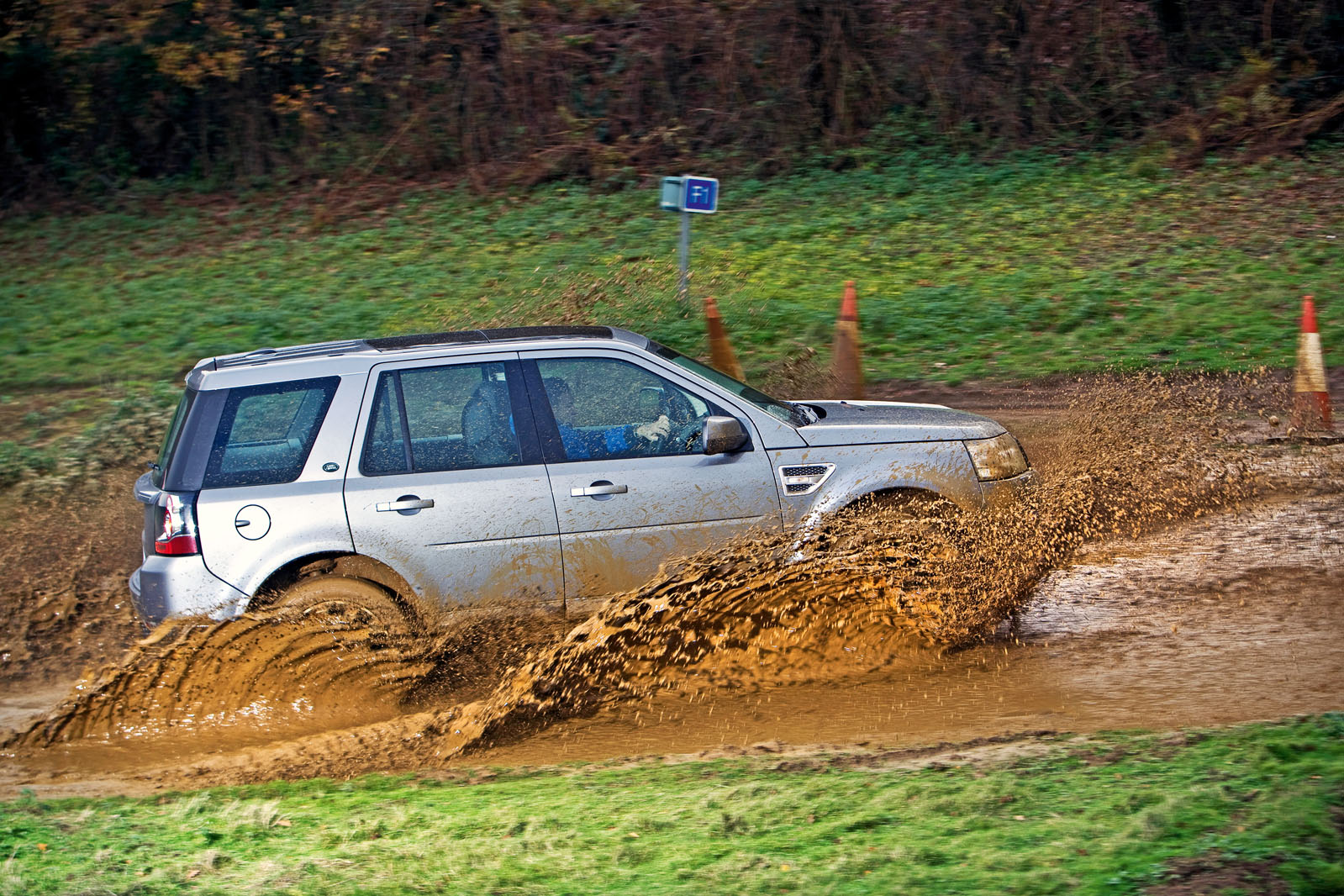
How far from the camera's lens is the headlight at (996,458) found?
6.60m

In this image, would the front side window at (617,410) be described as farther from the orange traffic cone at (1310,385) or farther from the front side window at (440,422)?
the orange traffic cone at (1310,385)

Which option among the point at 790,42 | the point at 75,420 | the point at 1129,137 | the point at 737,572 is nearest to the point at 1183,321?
the point at 1129,137

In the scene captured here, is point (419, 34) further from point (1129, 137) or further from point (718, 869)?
point (718, 869)

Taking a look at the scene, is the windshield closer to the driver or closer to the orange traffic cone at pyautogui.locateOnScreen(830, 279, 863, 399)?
the driver

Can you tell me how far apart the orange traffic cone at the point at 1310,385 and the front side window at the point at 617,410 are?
18.6ft

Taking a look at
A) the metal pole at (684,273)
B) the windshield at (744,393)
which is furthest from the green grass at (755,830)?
the metal pole at (684,273)

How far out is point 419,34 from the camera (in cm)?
2130

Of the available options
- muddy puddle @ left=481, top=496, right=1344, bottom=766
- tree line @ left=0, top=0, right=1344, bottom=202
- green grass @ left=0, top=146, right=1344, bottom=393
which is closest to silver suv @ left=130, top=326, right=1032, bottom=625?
muddy puddle @ left=481, top=496, right=1344, bottom=766

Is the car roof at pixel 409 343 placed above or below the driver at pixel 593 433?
above

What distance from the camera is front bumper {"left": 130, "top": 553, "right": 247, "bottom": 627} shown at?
19.9ft

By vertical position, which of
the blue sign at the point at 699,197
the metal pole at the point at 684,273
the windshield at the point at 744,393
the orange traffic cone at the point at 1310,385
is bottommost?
the orange traffic cone at the point at 1310,385

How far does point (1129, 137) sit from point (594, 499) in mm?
14606

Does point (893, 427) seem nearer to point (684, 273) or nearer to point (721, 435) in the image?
point (721, 435)

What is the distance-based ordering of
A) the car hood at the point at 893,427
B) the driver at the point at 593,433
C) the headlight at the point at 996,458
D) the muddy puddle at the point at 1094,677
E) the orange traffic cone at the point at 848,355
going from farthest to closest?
1. the orange traffic cone at the point at 848,355
2. the headlight at the point at 996,458
3. the car hood at the point at 893,427
4. the driver at the point at 593,433
5. the muddy puddle at the point at 1094,677
